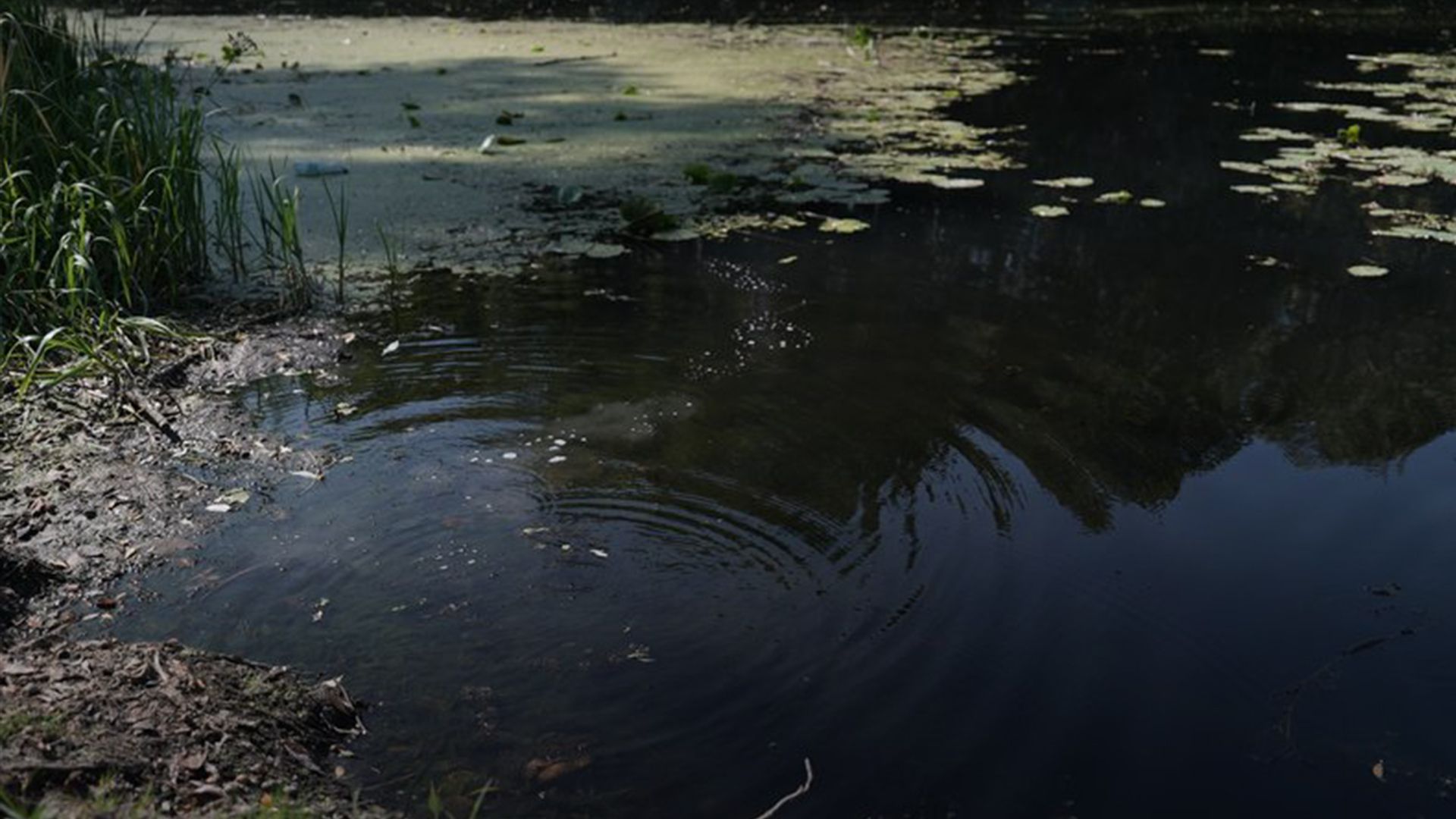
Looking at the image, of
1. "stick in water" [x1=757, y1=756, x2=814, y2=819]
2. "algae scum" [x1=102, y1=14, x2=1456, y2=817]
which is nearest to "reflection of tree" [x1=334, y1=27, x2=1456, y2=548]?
"algae scum" [x1=102, y1=14, x2=1456, y2=817]

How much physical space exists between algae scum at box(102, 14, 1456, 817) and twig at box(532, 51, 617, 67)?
3626 millimetres

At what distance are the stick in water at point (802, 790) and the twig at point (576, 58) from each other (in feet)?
20.9

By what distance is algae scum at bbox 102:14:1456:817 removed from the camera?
201 centimetres

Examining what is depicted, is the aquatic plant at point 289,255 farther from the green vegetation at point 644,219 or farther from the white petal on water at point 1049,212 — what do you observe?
the white petal on water at point 1049,212

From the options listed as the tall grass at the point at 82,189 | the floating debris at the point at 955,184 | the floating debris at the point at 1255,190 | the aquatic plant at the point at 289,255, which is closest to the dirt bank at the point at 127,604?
the aquatic plant at the point at 289,255

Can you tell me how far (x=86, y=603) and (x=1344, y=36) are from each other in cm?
954

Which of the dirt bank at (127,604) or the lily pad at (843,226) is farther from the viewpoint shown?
the lily pad at (843,226)

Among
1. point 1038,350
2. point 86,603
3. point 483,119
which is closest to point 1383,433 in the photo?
point 1038,350

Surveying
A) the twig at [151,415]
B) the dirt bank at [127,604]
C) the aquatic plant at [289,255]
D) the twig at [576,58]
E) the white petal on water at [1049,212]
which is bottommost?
the dirt bank at [127,604]

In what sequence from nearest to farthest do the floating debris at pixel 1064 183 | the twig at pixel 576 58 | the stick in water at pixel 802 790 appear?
1. the stick in water at pixel 802 790
2. the floating debris at pixel 1064 183
3. the twig at pixel 576 58

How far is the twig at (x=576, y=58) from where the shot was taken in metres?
7.77

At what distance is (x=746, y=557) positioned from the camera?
8.45 feet

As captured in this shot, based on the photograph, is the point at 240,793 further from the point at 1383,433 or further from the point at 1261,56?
the point at 1261,56

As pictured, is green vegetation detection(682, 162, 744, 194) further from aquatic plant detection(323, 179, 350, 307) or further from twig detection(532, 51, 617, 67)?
twig detection(532, 51, 617, 67)
